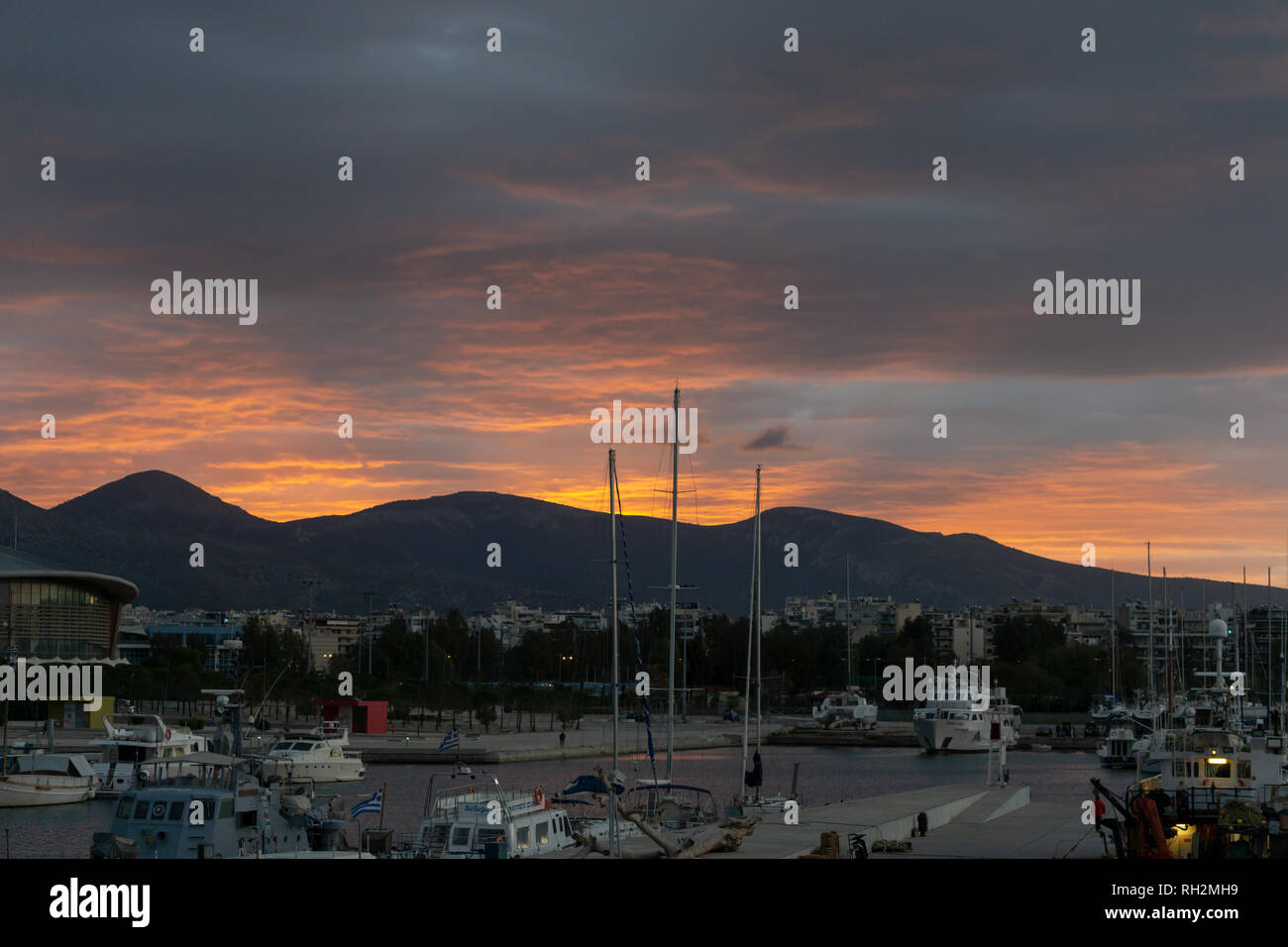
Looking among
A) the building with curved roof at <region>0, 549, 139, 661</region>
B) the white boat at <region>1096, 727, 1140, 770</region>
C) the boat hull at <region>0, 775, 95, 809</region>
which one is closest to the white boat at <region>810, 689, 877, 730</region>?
the white boat at <region>1096, 727, 1140, 770</region>

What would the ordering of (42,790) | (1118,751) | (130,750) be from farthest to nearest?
(1118,751)
(130,750)
(42,790)

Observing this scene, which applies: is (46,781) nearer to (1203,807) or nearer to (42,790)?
(42,790)

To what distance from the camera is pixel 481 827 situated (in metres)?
34.1

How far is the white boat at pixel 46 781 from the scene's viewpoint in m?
61.4

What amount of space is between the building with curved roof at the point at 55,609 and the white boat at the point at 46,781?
2078 inches

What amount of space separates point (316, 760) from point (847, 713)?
74597 mm

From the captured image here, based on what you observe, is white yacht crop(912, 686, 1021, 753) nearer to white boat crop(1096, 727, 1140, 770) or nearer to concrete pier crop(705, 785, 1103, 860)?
white boat crop(1096, 727, 1140, 770)

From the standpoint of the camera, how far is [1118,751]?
9562 centimetres

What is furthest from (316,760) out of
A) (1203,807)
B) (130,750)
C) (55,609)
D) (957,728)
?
(55,609)

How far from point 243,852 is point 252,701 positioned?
89399mm

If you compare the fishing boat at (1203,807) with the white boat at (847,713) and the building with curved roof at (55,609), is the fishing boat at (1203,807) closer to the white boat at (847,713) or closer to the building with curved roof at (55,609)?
the white boat at (847,713)

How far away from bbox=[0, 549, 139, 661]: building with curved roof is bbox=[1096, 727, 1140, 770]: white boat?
79145 mm

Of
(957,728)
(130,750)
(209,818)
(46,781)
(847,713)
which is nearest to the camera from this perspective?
(209,818)
